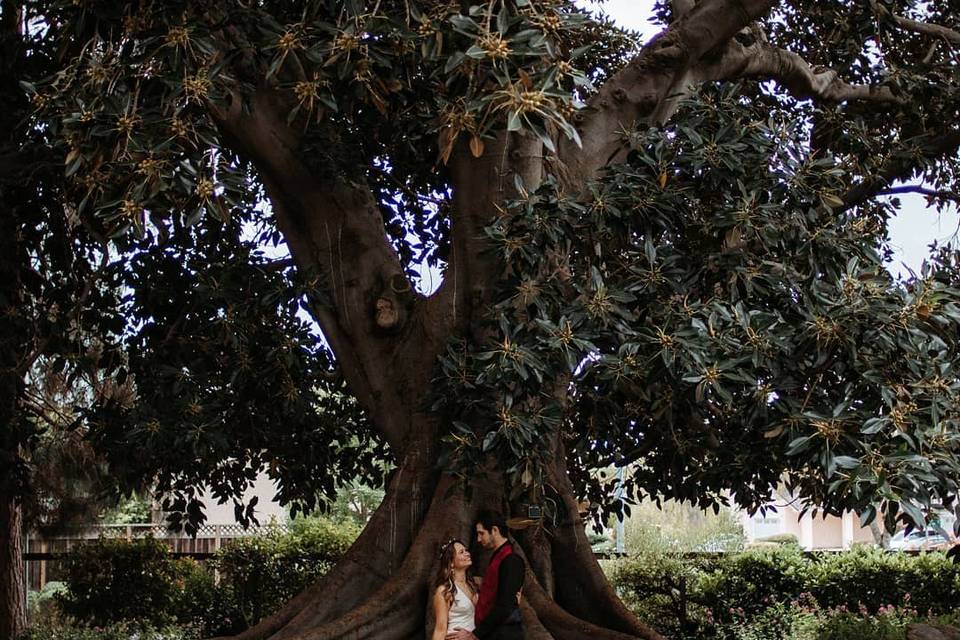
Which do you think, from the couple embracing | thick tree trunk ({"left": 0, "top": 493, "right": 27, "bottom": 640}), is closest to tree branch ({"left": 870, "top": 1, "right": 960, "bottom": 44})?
the couple embracing

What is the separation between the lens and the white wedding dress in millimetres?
7004

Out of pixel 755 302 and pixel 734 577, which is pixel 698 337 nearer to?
pixel 755 302

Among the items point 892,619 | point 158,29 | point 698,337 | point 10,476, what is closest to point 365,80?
point 158,29

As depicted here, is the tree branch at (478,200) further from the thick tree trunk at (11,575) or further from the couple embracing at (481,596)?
the thick tree trunk at (11,575)

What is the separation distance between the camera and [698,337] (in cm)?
586

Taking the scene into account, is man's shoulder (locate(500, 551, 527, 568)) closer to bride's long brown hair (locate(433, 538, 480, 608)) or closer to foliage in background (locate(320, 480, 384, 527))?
bride's long brown hair (locate(433, 538, 480, 608))

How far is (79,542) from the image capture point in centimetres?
1292

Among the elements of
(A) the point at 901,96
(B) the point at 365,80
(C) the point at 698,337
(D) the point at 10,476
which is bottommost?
(D) the point at 10,476

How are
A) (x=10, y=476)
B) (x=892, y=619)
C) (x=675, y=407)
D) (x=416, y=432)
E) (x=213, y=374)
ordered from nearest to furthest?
(x=675, y=407) < (x=416, y=432) < (x=213, y=374) < (x=10, y=476) < (x=892, y=619)

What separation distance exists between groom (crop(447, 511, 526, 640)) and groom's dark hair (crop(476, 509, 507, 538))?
0.12 meters

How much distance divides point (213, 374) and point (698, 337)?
4.23m

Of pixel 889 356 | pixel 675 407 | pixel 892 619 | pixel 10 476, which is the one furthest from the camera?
pixel 892 619

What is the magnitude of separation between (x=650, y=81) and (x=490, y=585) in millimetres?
3725

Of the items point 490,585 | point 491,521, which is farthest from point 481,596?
point 491,521
